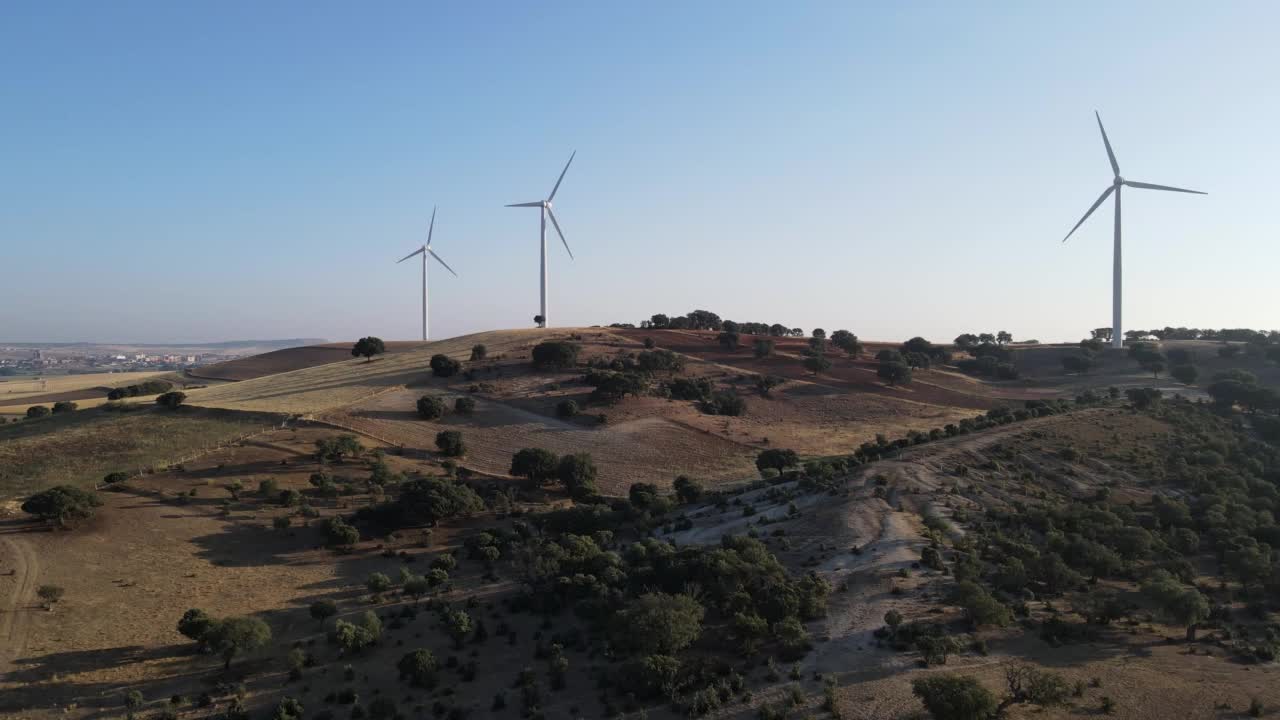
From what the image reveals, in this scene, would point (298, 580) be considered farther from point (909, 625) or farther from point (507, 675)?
point (909, 625)

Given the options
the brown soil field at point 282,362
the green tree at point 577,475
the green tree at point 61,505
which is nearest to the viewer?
the green tree at point 61,505

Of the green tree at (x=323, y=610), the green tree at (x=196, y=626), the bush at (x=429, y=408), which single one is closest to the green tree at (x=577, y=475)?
the bush at (x=429, y=408)

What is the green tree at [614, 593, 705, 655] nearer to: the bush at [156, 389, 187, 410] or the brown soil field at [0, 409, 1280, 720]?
the brown soil field at [0, 409, 1280, 720]

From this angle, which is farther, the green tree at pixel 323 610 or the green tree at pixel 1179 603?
the green tree at pixel 323 610

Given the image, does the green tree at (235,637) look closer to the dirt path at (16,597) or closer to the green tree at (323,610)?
the green tree at (323,610)

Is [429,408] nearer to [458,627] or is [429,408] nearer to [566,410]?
[566,410]

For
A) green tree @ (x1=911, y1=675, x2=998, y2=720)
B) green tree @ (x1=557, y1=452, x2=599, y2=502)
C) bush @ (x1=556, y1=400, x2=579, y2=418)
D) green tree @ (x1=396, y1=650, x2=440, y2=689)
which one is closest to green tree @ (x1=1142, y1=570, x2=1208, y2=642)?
green tree @ (x1=911, y1=675, x2=998, y2=720)

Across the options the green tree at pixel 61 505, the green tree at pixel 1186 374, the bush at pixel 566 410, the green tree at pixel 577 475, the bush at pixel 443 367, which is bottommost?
the green tree at pixel 577 475

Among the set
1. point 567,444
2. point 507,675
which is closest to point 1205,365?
point 567,444
